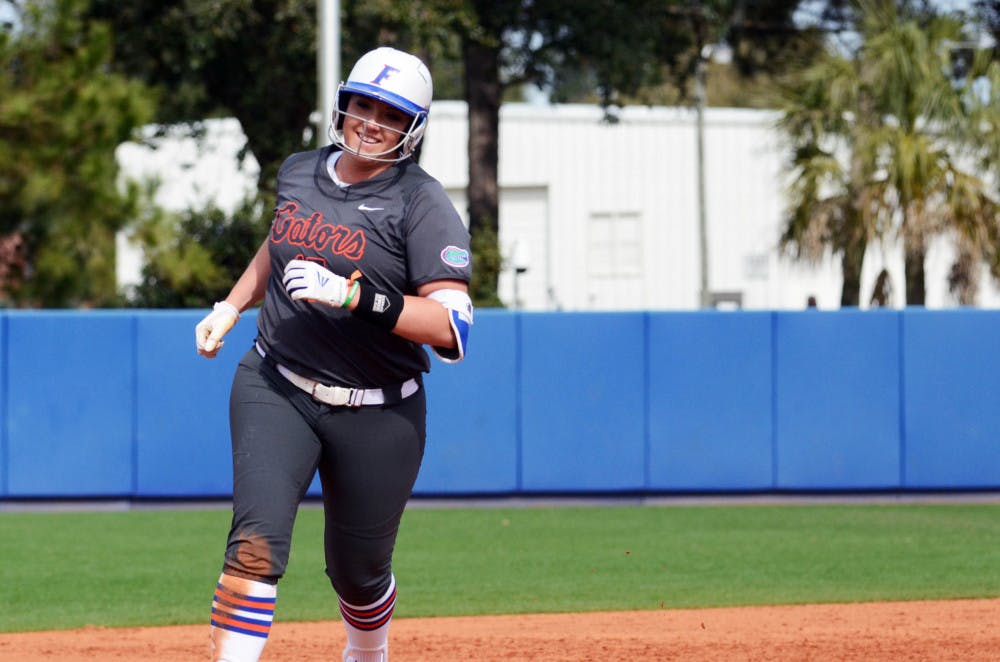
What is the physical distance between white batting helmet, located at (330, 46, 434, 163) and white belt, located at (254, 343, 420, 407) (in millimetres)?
648

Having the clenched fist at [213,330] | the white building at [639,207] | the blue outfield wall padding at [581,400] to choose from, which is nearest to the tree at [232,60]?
the blue outfield wall padding at [581,400]

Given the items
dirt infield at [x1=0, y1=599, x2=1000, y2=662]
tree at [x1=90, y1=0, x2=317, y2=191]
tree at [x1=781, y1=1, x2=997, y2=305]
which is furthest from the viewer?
tree at [x1=90, y1=0, x2=317, y2=191]

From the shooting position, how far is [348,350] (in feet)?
14.1

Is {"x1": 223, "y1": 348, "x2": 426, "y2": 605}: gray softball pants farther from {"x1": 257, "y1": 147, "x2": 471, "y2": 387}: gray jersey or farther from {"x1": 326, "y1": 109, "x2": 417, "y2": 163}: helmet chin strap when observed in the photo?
{"x1": 326, "y1": 109, "x2": 417, "y2": 163}: helmet chin strap

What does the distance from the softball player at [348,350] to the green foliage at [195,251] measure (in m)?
11.6

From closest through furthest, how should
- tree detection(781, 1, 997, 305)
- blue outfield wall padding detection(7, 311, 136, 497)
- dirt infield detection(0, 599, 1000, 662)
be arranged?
1. dirt infield detection(0, 599, 1000, 662)
2. blue outfield wall padding detection(7, 311, 136, 497)
3. tree detection(781, 1, 997, 305)

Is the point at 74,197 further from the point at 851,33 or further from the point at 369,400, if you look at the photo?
the point at 851,33

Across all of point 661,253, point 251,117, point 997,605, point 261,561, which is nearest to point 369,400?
point 261,561

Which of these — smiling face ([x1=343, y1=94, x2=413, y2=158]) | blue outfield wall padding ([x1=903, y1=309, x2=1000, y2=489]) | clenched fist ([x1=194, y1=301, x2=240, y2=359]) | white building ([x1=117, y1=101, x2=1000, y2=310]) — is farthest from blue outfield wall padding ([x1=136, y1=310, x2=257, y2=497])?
white building ([x1=117, y1=101, x2=1000, y2=310])

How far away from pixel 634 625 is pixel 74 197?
994 cm

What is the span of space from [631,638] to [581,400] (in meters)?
6.00

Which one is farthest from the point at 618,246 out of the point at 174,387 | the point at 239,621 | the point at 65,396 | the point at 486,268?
the point at 239,621

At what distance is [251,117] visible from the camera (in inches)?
885

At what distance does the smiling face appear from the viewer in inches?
170
